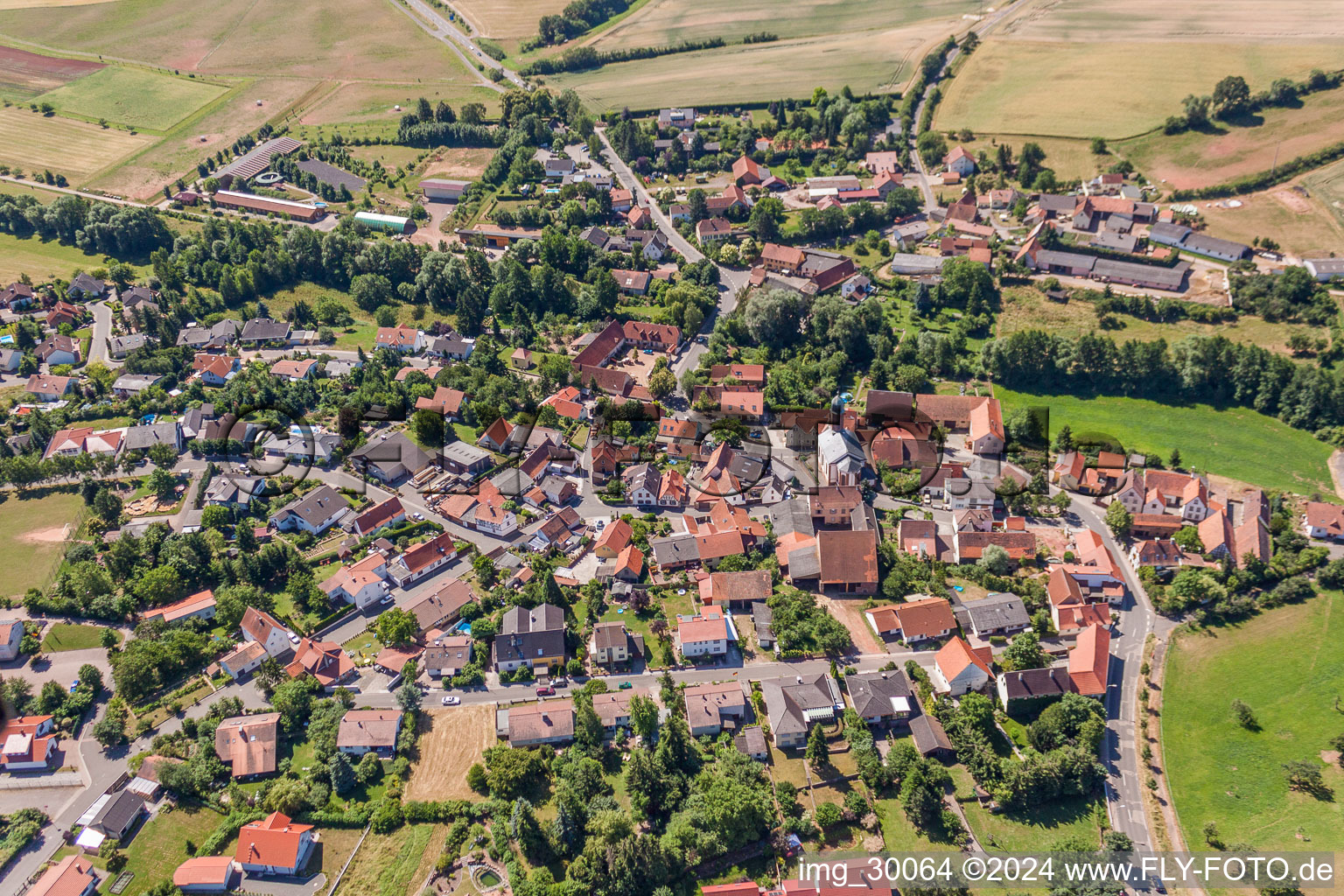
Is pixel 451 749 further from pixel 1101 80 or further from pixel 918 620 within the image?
pixel 1101 80

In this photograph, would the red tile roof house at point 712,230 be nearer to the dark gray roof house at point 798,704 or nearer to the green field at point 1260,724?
the dark gray roof house at point 798,704

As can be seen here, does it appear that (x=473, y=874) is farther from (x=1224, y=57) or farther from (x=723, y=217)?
(x=1224, y=57)

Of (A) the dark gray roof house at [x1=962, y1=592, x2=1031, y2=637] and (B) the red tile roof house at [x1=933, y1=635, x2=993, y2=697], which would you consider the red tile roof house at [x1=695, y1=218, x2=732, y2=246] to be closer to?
(A) the dark gray roof house at [x1=962, y1=592, x2=1031, y2=637]

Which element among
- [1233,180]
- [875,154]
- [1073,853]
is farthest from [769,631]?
[1233,180]

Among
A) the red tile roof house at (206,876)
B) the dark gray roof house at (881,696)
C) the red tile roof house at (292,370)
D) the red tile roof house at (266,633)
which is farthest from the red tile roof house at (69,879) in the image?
the red tile roof house at (292,370)

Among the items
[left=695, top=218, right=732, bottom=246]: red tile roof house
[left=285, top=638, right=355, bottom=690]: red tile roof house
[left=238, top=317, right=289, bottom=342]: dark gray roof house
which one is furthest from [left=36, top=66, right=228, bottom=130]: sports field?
[left=285, top=638, right=355, bottom=690]: red tile roof house
